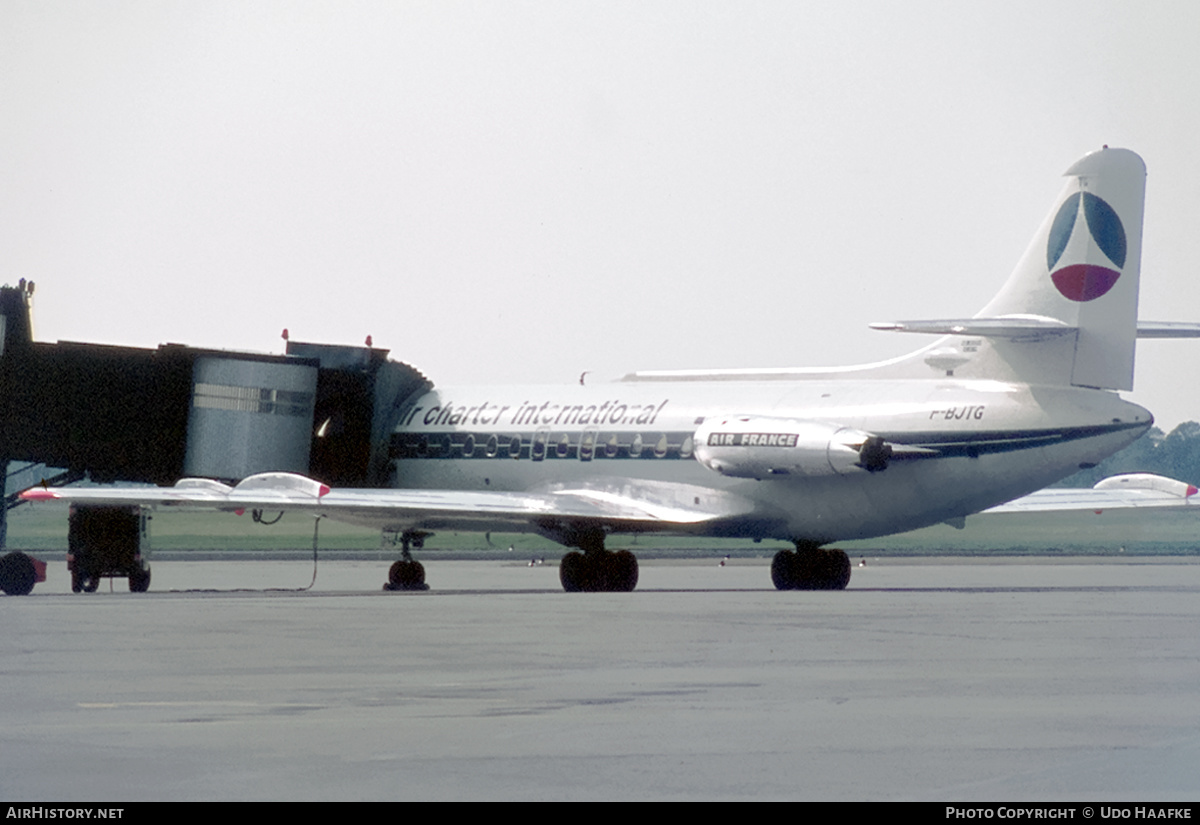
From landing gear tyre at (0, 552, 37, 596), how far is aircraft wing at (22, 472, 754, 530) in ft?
3.93

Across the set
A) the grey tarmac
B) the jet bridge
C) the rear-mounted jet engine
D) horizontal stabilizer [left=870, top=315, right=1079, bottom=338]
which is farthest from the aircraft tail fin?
the jet bridge

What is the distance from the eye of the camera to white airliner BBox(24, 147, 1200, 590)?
34.9m

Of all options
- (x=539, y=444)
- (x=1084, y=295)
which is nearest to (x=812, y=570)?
(x=539, y=444)

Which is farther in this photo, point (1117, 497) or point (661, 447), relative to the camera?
point (1117, 497)

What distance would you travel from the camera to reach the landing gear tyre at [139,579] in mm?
39062

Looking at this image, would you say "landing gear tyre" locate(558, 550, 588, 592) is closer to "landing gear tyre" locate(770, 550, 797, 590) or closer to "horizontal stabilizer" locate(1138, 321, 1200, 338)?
"landing gear tyre" locate(770, 550, 797, 590)

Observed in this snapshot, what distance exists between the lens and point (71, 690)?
1603 cm

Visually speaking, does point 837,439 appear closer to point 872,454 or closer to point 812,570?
point 872,454

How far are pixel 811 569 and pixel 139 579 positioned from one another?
13633 mm

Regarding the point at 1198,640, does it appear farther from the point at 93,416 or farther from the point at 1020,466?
the point at 93,416

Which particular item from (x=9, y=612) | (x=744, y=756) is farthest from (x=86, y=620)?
(x=744, y=756)

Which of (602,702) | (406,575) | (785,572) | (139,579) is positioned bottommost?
(139,579)

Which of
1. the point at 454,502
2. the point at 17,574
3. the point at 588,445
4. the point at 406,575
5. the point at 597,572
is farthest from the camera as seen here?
the point at 406,575

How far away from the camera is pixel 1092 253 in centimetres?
3519
